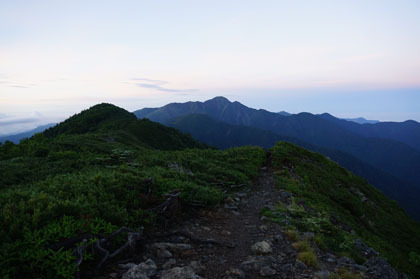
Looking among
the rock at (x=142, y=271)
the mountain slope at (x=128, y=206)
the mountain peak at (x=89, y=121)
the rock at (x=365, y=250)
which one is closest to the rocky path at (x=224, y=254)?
the rock at (x=142, y=271)

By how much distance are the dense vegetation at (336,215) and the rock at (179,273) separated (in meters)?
4.71

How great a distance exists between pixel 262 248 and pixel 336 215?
28.0 feet

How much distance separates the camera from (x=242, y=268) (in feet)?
19.0

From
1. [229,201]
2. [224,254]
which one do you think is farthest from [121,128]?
[224,254]

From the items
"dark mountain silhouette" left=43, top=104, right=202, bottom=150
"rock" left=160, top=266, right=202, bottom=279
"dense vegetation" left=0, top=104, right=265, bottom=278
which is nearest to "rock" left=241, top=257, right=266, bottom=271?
"rock" left=160, top=266, right=202, bottom=279

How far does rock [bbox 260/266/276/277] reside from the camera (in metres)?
5.52

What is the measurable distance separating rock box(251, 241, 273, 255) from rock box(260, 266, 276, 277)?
1.05 m

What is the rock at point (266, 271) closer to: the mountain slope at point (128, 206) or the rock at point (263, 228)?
the mountain slope at point (128, 206)

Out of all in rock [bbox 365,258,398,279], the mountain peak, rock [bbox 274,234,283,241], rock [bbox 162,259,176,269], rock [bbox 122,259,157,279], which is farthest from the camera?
the mountain peak

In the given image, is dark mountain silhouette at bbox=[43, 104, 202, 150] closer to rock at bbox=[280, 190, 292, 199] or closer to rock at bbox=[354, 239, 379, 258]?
→ rock at bbox=[280, 190, 292, 199]

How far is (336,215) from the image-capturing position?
13.2 m

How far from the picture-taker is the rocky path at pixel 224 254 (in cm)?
521

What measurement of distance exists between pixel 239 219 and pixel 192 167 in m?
6.89

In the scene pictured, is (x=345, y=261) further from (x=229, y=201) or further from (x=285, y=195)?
(x=285, y=195)
